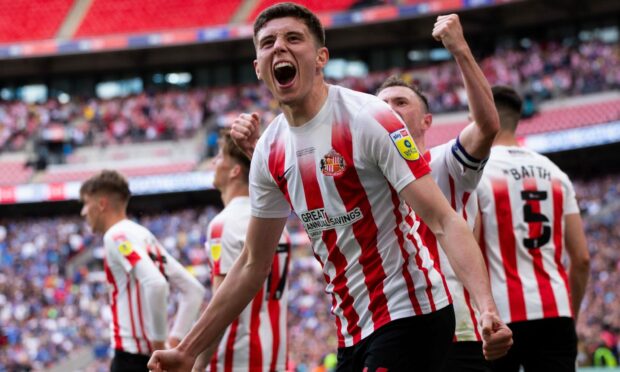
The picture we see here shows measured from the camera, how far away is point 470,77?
3203 mm

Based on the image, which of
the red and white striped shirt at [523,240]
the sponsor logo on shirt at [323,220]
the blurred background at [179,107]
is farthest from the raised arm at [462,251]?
the blurred background at [179,107]

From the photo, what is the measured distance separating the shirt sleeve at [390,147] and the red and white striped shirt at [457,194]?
0.82 meters

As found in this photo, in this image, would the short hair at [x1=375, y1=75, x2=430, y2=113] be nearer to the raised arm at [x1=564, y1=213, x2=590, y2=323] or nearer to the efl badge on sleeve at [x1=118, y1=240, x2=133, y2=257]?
the raised arm at [x1=564, y1=213, x2=590, y2=323]

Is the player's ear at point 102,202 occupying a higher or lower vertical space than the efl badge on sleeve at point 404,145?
higher

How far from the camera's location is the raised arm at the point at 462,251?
2451 millimetres

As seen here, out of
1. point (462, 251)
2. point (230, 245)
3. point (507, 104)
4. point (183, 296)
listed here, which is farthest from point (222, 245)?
point (462, 251)

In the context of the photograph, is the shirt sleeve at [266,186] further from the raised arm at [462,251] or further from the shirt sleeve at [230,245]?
the shirt sleeve at [230,245]

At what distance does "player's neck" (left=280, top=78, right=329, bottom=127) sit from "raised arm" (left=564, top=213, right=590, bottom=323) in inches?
92.4

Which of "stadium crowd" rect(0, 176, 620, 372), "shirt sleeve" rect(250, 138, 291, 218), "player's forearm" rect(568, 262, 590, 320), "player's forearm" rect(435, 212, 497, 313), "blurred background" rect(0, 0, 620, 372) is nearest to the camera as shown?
"player's forearm" rect(435, 212, 497, 313)

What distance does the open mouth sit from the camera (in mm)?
3016

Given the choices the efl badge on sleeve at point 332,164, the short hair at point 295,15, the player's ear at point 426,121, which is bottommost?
the efl badge on sleeve at point 332,164

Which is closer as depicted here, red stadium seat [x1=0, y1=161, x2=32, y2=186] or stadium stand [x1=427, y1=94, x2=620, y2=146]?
stadium stand [x1=427, y1=94, x2=620, y2=146]

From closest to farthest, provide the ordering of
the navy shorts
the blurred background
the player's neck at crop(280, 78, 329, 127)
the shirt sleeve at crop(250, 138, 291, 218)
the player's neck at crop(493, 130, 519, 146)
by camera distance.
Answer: the navy shorts → the player's neck at crop(280, 78, 329, 127) → the shirt sleeve at crop(250, 138, 291, 218) → the player's neck at crop(493, 130, 519, 146) → the blurred background

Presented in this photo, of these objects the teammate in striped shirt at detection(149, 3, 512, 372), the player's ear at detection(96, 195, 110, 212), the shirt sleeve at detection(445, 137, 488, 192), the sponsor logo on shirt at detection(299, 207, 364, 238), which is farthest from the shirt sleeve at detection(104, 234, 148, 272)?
the sponsor logo on shirt at detection(299, 207, 364, 238)
